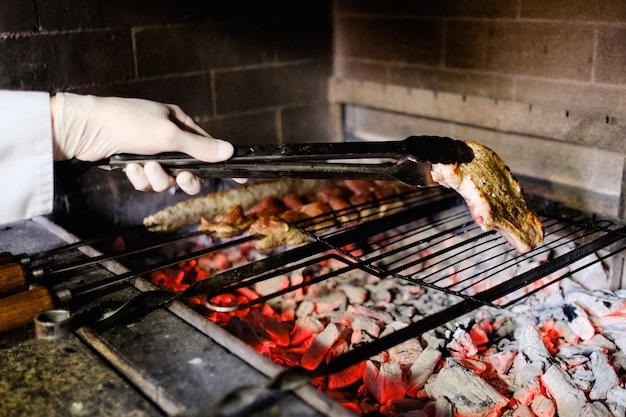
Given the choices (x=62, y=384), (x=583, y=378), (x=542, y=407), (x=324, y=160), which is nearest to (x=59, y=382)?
(x=62, y=384)

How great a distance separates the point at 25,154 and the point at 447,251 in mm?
1816

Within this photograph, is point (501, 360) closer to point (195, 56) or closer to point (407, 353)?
point (407, 353)

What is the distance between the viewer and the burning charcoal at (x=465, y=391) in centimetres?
249

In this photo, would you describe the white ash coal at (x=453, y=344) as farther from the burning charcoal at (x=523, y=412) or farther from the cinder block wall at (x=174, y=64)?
the cinder block wall at (x=174, y=64)

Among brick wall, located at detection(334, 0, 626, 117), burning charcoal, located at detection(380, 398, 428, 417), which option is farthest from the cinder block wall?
burning charcoal, located at detection(380, 398, 428, 417)

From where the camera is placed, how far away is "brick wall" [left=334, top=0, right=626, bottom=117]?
132 inches

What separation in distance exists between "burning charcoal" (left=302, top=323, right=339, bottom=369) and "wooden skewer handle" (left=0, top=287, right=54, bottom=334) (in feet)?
3.91

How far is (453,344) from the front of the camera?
2.96 meters

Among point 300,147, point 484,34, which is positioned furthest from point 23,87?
point 484,34

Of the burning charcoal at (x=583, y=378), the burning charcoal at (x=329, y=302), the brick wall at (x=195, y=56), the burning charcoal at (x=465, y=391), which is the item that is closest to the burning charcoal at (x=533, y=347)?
the burning charcoal at (x=583, y=378)

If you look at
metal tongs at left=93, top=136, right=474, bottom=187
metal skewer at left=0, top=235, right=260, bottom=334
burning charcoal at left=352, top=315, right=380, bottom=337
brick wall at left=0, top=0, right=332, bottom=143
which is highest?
brick wall at left=0, top=0, right=332, bottom=143

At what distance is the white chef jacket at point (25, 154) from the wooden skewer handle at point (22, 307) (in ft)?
1.68

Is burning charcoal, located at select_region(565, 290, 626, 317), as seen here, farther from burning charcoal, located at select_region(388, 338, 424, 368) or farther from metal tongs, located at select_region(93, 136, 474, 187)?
metal tongs, located at select_region(93, 136, 474, 187)

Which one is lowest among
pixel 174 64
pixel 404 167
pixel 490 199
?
pixel 490 199
